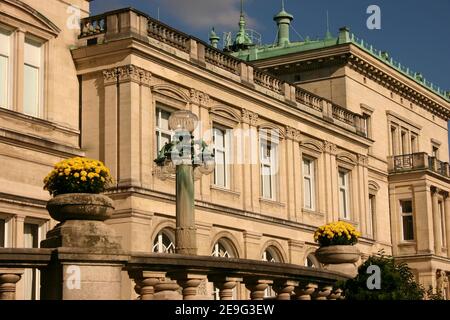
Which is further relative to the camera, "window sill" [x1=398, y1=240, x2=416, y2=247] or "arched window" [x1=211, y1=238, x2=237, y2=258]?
"window sill" [x1=398, y1=240, x2=416, y2=247]

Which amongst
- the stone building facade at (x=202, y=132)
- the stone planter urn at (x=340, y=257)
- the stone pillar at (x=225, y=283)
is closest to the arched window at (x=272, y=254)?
the stone building facade at (x=202, y=132)

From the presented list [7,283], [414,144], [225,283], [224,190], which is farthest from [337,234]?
[414,144]

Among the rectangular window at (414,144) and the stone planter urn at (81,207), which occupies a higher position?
the rectangular window at (414,144)

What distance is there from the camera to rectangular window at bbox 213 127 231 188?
3300 centimetres

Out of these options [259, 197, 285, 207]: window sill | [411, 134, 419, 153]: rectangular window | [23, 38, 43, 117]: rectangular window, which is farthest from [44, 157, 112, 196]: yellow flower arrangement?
[411, 134, 419, 153]: rectangular window

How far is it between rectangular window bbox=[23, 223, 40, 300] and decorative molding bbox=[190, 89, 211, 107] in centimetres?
730

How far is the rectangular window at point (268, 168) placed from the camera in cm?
3547

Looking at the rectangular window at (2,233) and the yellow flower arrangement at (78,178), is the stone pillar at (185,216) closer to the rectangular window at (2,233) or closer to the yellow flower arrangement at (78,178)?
the yellow flower arrangement at (78,178)

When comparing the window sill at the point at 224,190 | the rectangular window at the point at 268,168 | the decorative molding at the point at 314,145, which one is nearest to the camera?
the window sill at the point at 224,190

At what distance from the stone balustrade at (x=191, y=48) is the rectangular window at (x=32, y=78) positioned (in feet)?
6.25

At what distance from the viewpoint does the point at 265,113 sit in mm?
35531

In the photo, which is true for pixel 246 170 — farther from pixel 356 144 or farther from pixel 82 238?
pixel 82 238

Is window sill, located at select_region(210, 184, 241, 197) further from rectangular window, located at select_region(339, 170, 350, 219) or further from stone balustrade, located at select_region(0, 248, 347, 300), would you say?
stone balustrade, located at select_region(0, 248, 347, 300)
